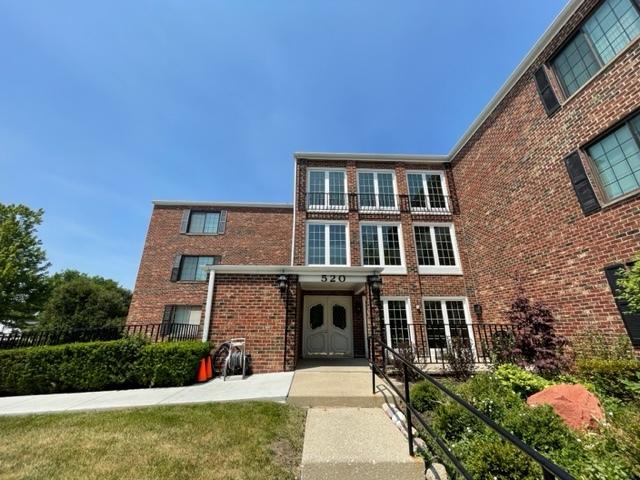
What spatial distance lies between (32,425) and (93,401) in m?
1.08

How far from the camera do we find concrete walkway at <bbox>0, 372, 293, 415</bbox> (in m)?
4.46

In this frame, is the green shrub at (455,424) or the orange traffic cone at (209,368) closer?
the green shrub at (455,424)

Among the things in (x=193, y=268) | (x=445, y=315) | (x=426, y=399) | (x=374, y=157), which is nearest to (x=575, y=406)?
(x=426, y=399)

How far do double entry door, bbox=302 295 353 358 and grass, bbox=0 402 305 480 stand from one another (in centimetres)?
571

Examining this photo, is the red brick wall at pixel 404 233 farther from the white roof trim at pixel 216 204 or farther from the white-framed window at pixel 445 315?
the white roof trim at pixel 216 204

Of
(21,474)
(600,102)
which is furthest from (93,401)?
(600,102)

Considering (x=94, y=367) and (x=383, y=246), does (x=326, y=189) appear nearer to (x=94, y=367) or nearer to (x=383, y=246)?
(x=383, y=246)

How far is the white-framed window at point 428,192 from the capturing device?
11.7 m

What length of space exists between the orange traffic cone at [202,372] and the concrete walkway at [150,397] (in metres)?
0.24

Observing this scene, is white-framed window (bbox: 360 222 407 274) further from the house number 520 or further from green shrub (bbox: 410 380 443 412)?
green shrub (bbox: 410 380 443 412)

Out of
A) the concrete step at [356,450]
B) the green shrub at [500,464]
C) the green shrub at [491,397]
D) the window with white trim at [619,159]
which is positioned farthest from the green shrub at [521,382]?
the window with white trim at [619,159]

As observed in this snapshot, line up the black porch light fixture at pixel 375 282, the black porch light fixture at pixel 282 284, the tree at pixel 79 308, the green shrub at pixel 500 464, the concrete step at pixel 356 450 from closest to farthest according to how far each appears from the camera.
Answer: the green shrub at pixel 500 464, the concrete step at pixel 356 450, the black porch light fixture at pixel 282 284, the black porch light fixture at pixel 375 282, the tree at pixel 79 308

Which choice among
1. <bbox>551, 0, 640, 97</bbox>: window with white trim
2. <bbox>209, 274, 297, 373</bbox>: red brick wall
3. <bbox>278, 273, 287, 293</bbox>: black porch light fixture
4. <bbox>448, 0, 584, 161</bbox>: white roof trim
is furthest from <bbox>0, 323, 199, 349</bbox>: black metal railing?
<bbox>448, 0, 584, 161</bbox>: white roof trim

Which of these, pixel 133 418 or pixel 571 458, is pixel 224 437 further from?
pixel 571 458
